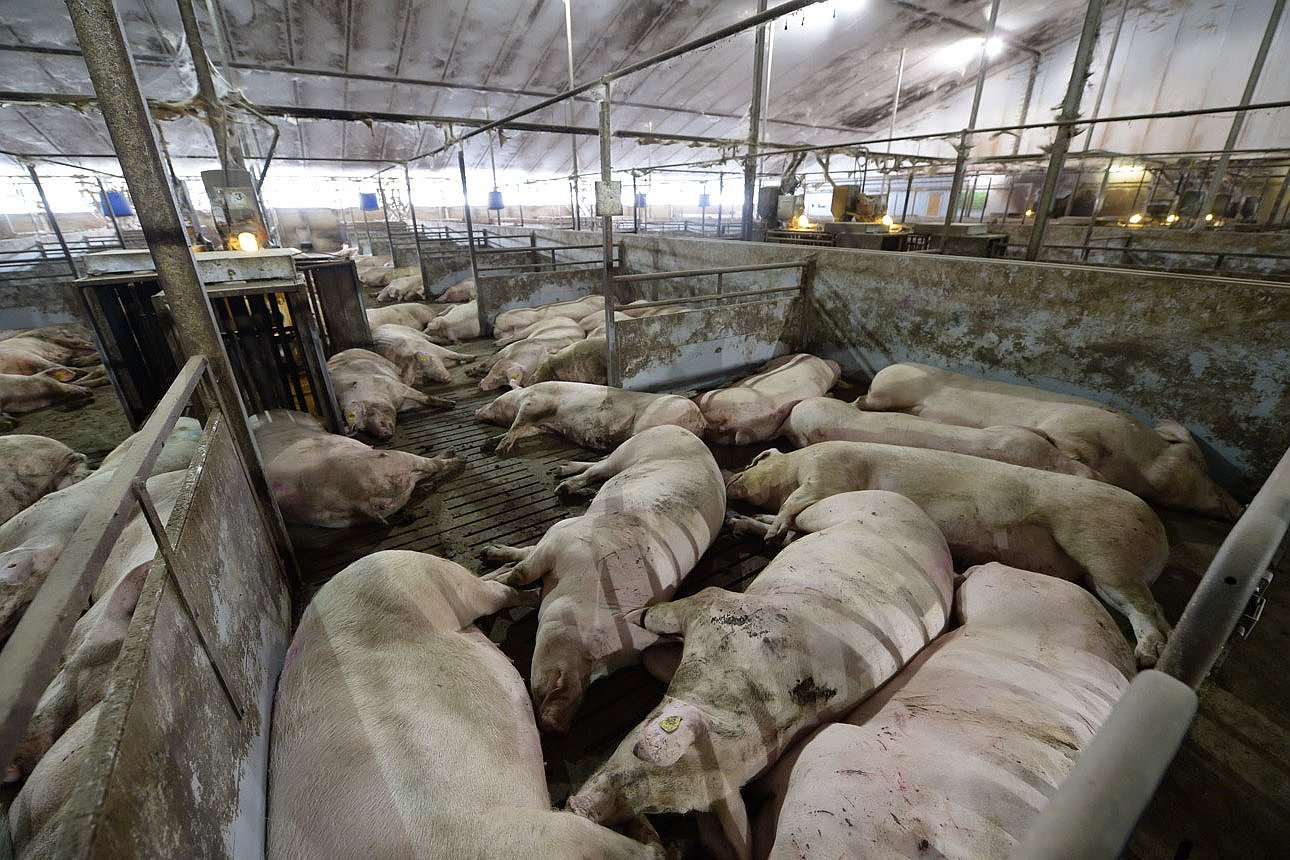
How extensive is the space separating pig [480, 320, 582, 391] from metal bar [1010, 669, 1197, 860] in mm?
5743

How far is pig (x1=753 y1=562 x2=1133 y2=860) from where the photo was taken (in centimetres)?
150

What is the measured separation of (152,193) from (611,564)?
100 inches

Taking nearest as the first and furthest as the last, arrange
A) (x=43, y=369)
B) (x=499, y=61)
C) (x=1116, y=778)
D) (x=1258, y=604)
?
1. (x=1116, y=778)
2. (x=1258, y=604)
3. (x=43, y=369)
4. (x=499, y=61)

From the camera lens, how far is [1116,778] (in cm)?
62

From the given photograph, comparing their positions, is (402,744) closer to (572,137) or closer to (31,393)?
(31,393)

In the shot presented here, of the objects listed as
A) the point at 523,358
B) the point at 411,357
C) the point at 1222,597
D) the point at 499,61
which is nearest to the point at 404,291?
the point at 411,357

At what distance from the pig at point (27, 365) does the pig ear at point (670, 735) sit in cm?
878

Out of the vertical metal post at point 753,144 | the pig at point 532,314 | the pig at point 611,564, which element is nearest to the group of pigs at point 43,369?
the pig at point 532,314

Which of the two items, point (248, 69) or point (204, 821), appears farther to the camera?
point (248, 69)

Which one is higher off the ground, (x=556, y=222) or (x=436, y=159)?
(x=436, y=159)

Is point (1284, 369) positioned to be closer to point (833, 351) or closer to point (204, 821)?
point (833, 351)

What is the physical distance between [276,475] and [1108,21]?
3048cm

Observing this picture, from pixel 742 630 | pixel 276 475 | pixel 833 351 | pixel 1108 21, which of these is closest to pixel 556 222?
pixel 1108 21

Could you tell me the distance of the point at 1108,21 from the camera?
2020 centimetres
